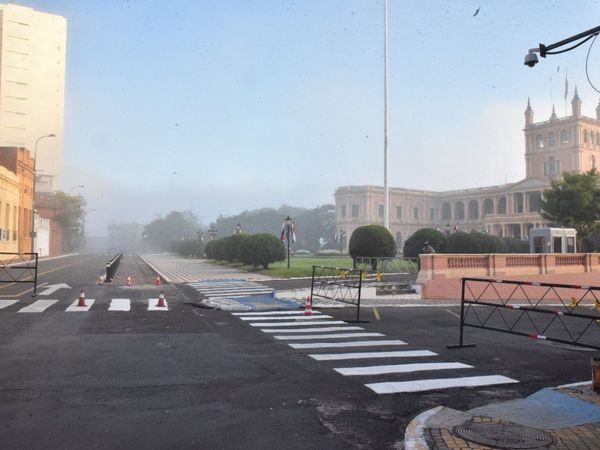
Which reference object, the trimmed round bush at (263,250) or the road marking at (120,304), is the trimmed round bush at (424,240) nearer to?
the trimmed round bush at (263,250)

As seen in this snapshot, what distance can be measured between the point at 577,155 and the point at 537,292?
94.2 m

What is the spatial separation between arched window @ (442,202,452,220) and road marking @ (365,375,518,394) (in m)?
133

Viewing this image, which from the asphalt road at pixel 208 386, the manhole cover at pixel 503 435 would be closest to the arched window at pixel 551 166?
the asphalt road at pixel 208 386

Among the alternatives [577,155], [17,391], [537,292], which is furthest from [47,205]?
[577,155]

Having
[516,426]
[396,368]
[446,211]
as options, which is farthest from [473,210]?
[516,426]

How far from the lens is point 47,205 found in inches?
3396

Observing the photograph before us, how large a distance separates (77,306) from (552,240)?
32.3 meters

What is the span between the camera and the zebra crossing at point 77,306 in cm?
1565

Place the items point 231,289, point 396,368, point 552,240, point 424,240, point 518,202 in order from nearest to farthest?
point 396,368 → point 231,289 → point 424,240 → point 552,240 → point 518,202

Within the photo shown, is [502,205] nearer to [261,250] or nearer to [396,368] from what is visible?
[261,250]

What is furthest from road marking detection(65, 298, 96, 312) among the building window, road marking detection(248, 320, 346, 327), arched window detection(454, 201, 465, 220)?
arched window detection(454, 201, 465, 220)

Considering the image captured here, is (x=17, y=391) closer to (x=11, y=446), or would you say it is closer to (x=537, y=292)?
(x=11, y=446)

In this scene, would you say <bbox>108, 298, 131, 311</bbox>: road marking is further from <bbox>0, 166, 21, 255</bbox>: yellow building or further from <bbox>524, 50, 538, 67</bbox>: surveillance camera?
<bbox>0, 166, 21, 255</bbox>: yellow building

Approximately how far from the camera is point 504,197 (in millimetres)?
116875
